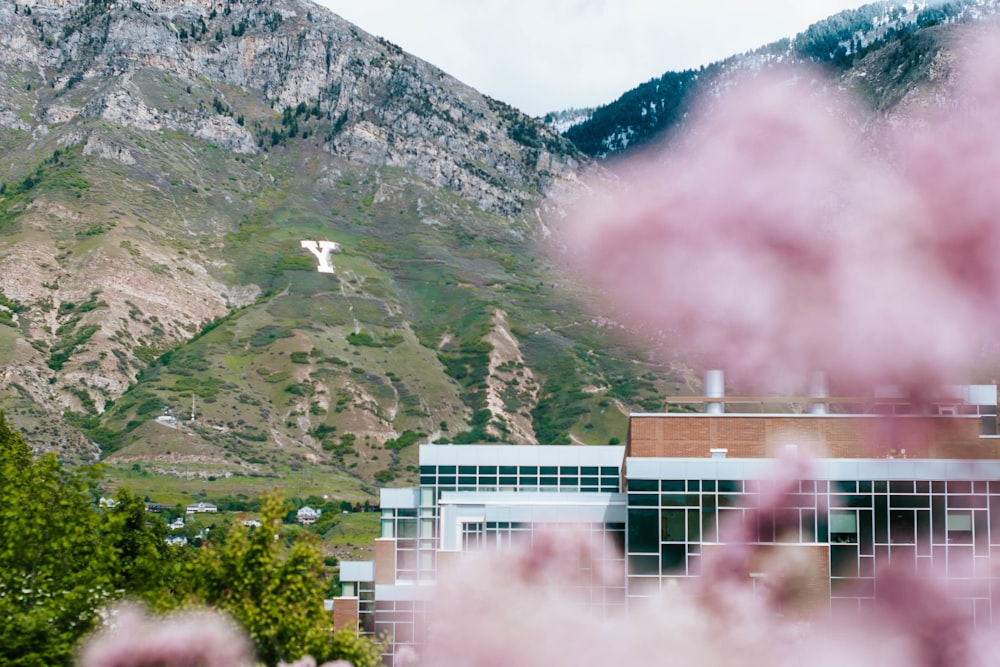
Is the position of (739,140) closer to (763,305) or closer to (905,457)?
(763,305)

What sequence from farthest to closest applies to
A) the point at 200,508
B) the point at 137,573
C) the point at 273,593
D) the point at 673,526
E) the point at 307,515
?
1. the point at 200,508
2. the point at 307,515
3. the point at 673,526
4. the point at 137,573
5. the point at 273,593

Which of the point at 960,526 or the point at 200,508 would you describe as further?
the point at 200,508

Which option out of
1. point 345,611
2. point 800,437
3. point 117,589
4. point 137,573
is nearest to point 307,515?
point 345,611

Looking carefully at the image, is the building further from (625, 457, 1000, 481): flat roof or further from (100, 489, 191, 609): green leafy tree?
(100, 489, 191, 609): green leafy tree

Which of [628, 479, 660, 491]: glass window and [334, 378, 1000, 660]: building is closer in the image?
[334, 378, 1000, 660]: building

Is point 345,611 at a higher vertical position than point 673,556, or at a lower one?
lower

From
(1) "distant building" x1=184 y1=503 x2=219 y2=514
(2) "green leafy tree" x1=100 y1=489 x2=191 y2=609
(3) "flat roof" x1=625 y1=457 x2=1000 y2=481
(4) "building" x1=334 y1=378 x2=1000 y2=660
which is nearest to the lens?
(2) "green leafy tree" x1=100 y1=489 x2=191 y2=609

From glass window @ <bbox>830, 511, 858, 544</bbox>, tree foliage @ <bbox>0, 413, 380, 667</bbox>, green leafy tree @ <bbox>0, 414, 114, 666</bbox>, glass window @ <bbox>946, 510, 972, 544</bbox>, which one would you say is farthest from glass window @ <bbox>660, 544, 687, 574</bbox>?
green leafy tree @ <bbox>0, 414, 114, 666</bbox>

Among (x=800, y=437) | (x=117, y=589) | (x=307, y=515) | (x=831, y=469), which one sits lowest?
(x=307, y=515)

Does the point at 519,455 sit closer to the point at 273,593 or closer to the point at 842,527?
the point at 842,527

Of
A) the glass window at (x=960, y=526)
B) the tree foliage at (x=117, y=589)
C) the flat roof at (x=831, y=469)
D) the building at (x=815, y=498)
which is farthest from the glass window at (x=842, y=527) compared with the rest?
the tree foliage at (x=117, y=589)

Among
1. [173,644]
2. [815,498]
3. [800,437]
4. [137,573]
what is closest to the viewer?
[173,644]

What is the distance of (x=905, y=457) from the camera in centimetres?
5269

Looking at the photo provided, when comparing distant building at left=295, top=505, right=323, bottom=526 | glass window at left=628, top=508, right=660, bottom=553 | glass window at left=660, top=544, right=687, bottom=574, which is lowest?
distant building at left=295, top=505, right=323, bottom=526
